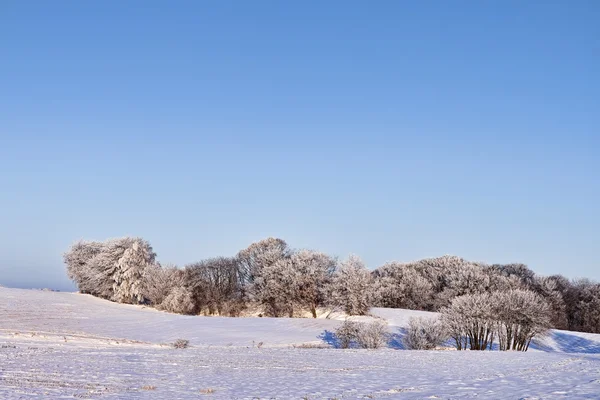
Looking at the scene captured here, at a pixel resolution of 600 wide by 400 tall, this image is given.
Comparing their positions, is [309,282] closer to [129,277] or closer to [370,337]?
[129,277]

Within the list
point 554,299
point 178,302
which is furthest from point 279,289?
point 554,299

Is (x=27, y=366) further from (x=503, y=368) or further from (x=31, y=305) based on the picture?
(x=31, y=305)

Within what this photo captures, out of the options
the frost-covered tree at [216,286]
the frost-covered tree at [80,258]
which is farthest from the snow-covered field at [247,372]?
the frost-covered tree at [80,258]

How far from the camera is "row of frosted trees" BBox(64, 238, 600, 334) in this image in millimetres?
78688

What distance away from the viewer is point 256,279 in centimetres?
8419

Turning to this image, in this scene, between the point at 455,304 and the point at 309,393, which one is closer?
the point at 309,393

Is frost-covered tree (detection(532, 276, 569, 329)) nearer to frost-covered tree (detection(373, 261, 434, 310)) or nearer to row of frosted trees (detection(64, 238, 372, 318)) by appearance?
frost-covered tree (detection(373, 261, 434, 310))

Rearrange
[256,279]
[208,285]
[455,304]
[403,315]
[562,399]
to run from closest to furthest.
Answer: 1. [562,399]
2. [455,304]
3. [403,315]
4. [256,279]
5. [208,285]

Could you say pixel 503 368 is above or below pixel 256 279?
below

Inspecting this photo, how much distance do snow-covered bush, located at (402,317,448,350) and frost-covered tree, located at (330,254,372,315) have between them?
23.4 m

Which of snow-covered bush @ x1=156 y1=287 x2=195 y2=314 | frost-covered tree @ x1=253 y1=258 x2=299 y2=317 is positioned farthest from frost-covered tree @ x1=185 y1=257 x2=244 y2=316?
frost-covered tree @ x1=253 y1=258 x2=299 y2=317

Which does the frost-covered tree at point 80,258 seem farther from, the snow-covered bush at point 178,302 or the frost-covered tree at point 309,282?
the frost-covered tree at point 309,282

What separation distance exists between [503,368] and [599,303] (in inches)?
2963

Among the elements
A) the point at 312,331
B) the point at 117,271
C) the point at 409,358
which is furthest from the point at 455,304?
the point at 117,271
